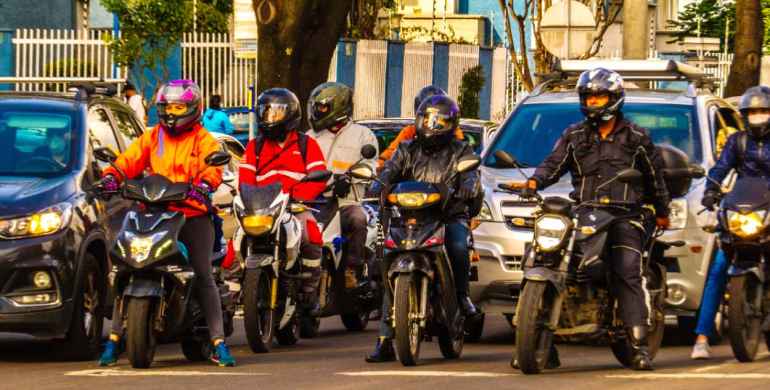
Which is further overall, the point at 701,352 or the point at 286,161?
the point at 286,161

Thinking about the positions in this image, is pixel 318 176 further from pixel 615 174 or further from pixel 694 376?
pixel 694 376

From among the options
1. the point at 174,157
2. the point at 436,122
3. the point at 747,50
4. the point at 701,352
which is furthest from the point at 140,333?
the point at 747,50

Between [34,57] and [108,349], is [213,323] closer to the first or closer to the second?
[108,349]

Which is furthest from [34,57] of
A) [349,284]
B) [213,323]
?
[213,323]

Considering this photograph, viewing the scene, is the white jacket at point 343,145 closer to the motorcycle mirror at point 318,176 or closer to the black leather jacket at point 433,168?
the motorcycle mirror at point 318,176

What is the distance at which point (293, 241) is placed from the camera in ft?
41.8

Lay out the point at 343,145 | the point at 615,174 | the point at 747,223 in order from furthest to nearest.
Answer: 1. the point at 343,145
2. the point at 747,223
3. the point at 615,174

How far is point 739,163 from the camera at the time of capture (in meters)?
12.9

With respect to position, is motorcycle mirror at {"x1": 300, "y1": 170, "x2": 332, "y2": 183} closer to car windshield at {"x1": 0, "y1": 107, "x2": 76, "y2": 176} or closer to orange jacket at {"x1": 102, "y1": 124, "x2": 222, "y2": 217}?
orange jacket at {"x1": 102, "y1": 124, "x2": 222, "y2": 217}

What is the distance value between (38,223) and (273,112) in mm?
2170

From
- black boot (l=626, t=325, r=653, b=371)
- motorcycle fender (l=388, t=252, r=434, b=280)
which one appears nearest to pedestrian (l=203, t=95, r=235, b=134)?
motorcycle fender (l=388, t=252, r=434, b=280)

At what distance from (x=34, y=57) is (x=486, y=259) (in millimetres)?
23226

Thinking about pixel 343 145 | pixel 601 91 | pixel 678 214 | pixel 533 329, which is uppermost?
pixel 601 91

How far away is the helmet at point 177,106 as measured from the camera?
1148 centimetres
